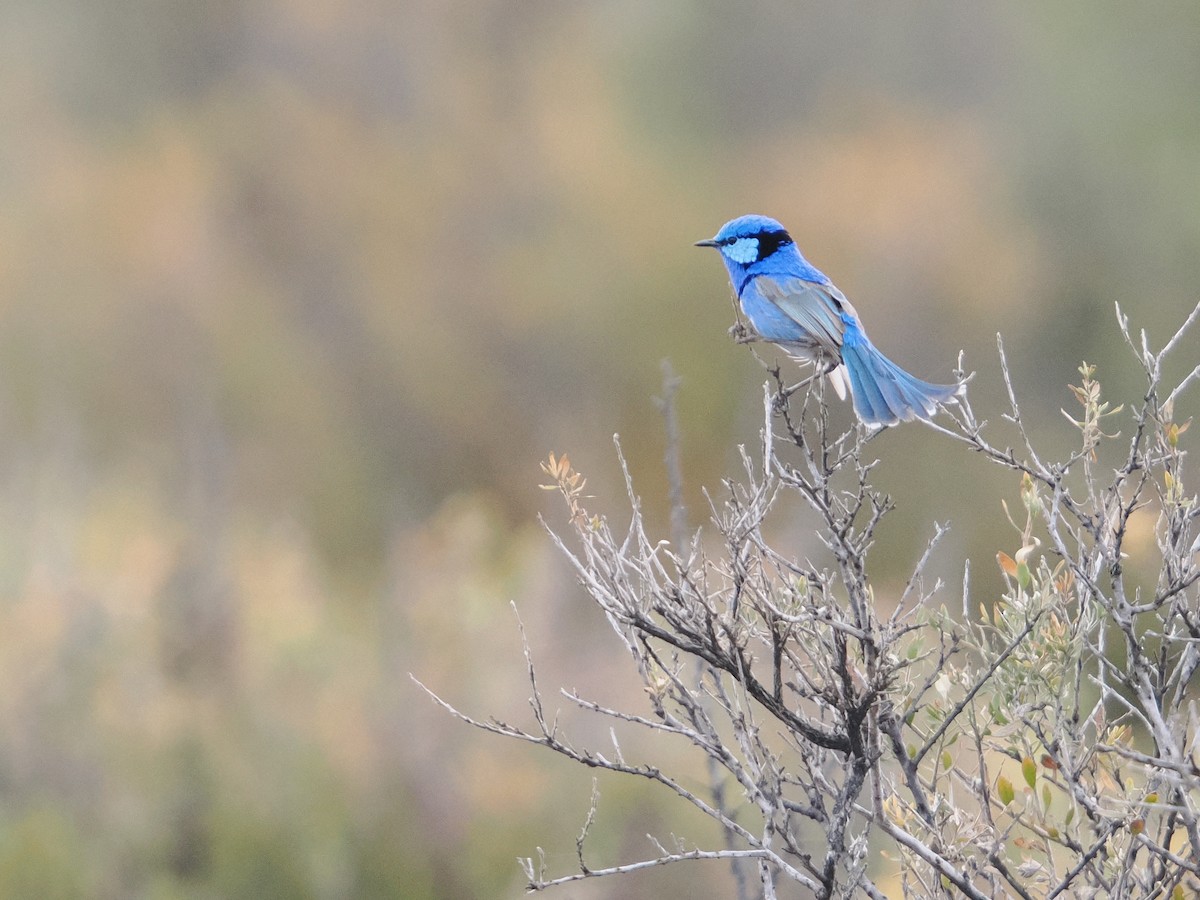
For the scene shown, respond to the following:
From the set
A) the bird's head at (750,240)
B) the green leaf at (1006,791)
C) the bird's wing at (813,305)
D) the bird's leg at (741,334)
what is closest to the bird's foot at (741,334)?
the bird's leg at (741,334)

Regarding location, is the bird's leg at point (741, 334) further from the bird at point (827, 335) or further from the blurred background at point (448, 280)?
the blurred background at point (448, 280)

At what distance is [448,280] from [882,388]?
969 centimetres

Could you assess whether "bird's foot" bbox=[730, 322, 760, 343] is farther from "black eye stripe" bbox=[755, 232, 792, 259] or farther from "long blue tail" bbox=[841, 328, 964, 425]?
"black eye stripe" bbox=[755, 232, 792, 259]

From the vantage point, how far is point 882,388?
3643 mm

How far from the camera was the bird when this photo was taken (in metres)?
3.60

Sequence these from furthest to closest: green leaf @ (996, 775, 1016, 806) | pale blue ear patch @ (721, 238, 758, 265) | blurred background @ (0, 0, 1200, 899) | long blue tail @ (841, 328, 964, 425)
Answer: blurred background @ (0, 0, 1200, 899)
pale blue ear patch @ (721, 238, 758, 265)
long blue tail @ (841, 328, 964, 425)
green leaf @ (996, 775, 1016, 806)

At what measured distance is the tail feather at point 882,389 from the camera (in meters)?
3.57

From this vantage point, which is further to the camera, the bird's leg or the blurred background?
the blurred background

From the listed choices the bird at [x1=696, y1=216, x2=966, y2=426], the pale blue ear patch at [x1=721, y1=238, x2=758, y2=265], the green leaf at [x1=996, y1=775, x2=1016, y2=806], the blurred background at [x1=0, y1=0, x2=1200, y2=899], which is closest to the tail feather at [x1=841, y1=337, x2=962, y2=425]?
the bird at [x1=696, y1=216, x2=966, y2=426]

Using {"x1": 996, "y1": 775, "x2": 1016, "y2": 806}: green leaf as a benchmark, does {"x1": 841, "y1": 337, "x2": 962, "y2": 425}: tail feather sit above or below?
above

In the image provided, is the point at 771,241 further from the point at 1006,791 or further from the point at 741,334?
the point at 1006,791

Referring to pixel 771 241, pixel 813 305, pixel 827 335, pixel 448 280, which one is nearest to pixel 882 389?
A: pixel 827 335

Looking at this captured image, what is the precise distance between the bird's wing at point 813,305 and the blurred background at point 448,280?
4.84 meters

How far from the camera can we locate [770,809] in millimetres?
2176
